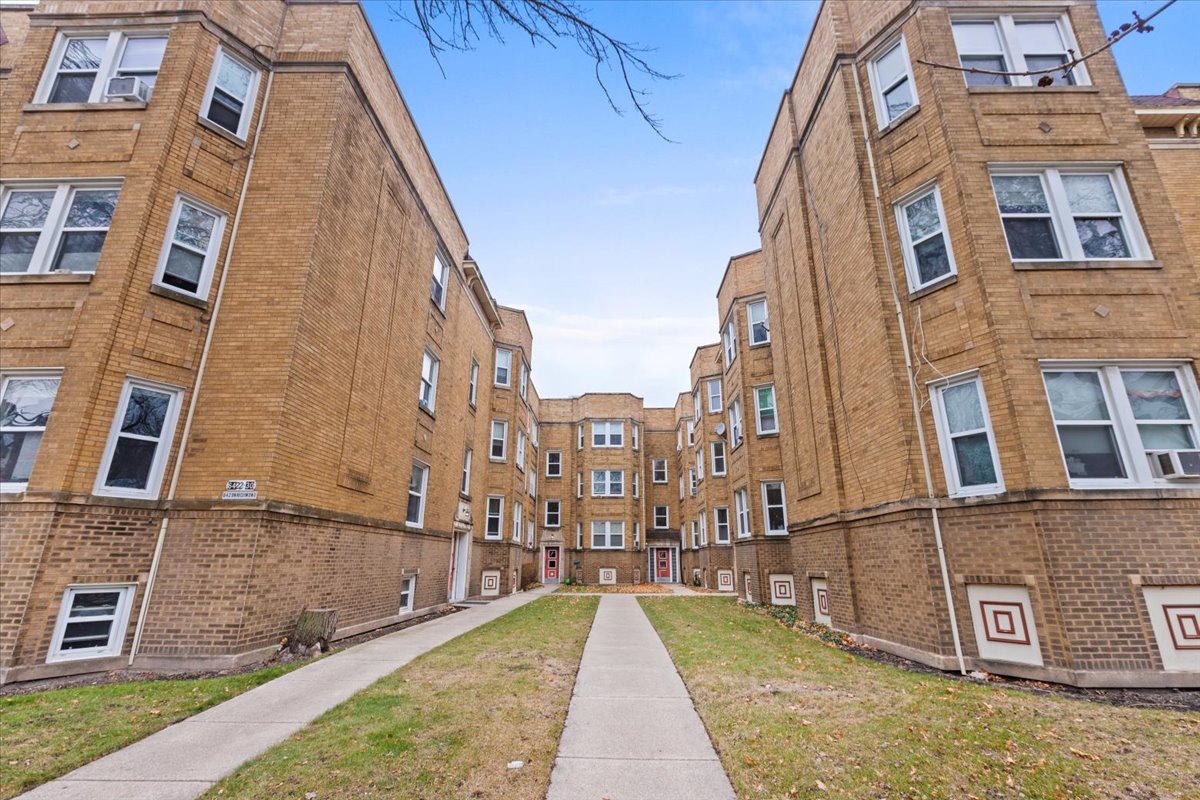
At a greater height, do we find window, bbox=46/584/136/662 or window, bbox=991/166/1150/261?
window, bbox=991/166/1150/261

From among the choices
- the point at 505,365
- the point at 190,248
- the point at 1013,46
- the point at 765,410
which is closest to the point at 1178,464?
the point at 1013,46

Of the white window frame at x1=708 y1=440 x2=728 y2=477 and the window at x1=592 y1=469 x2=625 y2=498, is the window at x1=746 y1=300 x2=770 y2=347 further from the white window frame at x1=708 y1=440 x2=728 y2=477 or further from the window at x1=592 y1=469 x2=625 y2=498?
the window at x1=592 y1=469 x2=625 y2=498

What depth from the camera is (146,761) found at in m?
4.16

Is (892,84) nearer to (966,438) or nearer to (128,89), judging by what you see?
(966,438)

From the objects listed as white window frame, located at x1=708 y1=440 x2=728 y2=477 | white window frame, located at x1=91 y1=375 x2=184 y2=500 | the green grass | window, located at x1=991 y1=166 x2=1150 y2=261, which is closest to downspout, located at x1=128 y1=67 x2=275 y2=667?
white window frame, located at x1=91 y1=375 x2=184 y2=500

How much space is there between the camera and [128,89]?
30.5 feet

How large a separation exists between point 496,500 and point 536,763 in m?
19.3

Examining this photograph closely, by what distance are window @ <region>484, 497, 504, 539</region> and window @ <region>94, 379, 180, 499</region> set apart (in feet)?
47.3

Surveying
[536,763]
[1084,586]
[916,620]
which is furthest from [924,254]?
[536,763]

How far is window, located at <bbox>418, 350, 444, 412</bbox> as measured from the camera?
15.0m

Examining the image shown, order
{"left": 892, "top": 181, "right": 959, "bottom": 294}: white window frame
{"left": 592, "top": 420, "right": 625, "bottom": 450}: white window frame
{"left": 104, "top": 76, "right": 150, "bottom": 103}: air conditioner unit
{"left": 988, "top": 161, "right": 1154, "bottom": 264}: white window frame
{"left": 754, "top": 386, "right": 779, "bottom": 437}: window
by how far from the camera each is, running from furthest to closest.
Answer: {"left": 592, "top": 420, "right": 625, "bottom": 450}: white window frame < {"left": 754, "top": 386, "right": 779, "bottom": 437}: window < {"left": 104, "top": 76, "right": 150, "bottom": 103}: air conditioner unit < {"left": 892, "top": 181, "right": 959, "bottom": 294}: white window frame < {"left": 988, "top": 161, "right": 1154, "bottom": 264}: white window frame

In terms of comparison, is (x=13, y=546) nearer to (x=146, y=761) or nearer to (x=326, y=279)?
(x=146, y=761)

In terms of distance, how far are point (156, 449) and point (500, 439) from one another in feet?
52.3

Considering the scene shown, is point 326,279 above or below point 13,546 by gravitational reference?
above
